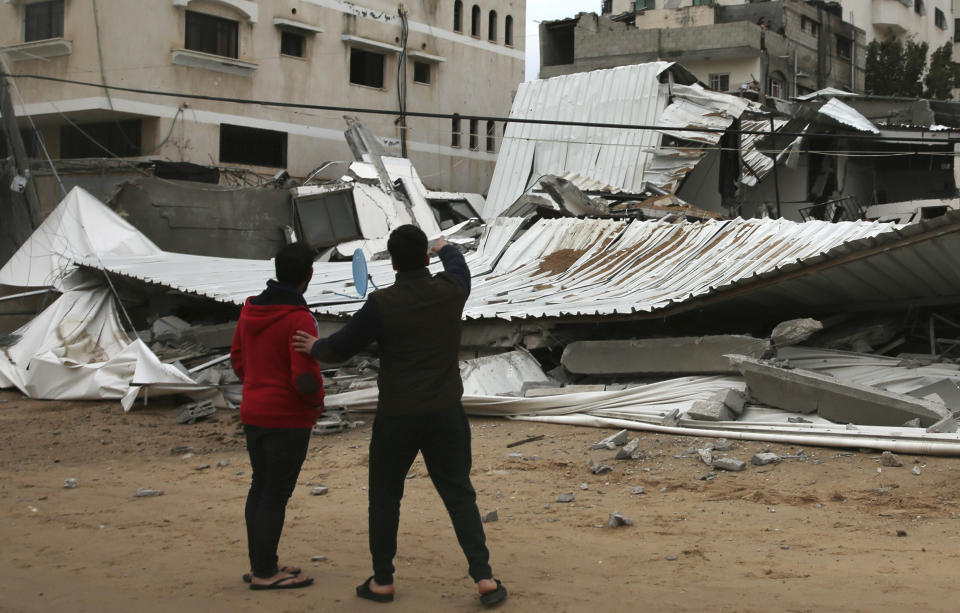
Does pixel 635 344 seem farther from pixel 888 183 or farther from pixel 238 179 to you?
pixel 888 183

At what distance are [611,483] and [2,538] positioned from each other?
3.72m

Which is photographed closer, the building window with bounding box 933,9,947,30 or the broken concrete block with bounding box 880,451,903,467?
the broken concrete block with bounding box 880,451,903,467

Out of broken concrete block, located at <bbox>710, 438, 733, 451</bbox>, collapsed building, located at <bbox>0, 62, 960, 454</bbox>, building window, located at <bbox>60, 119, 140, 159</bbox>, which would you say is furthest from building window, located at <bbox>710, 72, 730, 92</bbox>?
broken concrete block, located at <bbox>710, 438, 733, 451</bbox>

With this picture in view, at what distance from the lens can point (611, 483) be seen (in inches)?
261

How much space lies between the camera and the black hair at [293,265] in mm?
4113

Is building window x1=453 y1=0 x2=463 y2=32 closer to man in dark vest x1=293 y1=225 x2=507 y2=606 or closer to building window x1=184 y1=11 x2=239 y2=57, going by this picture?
building window x1=184 y1=11 x2=239 y2=57

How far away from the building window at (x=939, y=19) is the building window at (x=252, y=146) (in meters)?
35.4

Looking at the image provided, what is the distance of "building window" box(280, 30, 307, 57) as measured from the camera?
25375 mm

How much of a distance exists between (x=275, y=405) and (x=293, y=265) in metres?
0.59

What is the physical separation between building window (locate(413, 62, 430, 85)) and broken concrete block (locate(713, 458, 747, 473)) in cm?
2322

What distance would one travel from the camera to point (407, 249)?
390cm

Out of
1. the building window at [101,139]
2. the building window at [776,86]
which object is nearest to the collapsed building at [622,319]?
the building window at [101,139]

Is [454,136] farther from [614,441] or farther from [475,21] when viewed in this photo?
Answer: [614,441]

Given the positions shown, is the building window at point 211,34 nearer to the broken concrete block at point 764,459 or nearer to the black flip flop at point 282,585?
the broken concrete block at point 764,459
